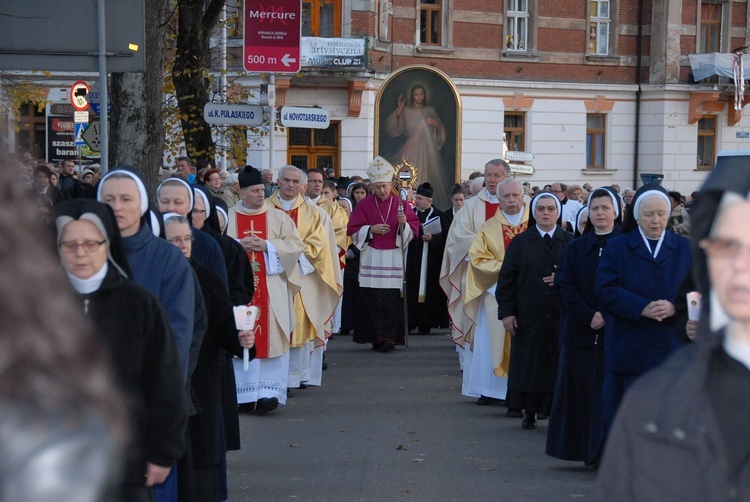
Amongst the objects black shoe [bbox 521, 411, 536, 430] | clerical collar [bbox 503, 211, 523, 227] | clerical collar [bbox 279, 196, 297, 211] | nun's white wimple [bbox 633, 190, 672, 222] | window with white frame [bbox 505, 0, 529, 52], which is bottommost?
black shoe [bbox 521, 411, 536, 430]

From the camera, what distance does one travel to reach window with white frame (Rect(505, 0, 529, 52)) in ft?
123

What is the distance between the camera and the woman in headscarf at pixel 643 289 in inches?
300

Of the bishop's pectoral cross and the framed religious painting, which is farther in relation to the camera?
the framed religious painting

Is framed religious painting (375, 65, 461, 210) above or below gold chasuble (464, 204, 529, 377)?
above

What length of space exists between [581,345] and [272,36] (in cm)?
807

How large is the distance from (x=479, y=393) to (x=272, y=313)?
200 cm

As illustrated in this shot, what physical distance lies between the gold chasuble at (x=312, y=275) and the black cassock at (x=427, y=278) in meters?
5.51

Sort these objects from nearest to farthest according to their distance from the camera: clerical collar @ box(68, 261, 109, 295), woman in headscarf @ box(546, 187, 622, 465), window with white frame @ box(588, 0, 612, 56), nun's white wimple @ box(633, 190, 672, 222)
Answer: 1. clerical collar @ box(68, 261, 109, 295)
2. nun's white wimple @ box(633, 190, 672, 222)
3. woman in headscarf @ box(546, 187, 622, 465)
4. window with white frame @ box(588, 0, 612, 56)

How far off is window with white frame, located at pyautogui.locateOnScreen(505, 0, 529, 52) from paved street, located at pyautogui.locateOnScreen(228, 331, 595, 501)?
25.2m

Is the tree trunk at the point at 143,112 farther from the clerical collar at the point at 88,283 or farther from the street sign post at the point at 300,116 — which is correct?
the clerical collar at the point at 88,283

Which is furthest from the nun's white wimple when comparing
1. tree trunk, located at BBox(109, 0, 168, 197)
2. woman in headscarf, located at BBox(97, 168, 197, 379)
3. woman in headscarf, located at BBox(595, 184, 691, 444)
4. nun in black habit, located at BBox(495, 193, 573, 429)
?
tree trunk, located at BBox(109, 0, 168, 197)

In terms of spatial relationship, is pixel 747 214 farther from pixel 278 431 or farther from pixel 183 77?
pixel 183 77

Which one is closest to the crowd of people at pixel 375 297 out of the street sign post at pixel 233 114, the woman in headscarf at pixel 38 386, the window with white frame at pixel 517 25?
the woman in headscarf at pixel 38 386

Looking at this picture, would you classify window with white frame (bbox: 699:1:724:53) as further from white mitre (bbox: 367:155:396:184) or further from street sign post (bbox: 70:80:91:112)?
white mitre (bbox: 367:155:396:184)
